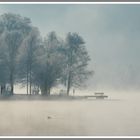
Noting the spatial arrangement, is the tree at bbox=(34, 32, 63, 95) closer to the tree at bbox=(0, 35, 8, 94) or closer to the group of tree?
the group of tree

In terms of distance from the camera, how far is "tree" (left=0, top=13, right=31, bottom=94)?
1981 cm

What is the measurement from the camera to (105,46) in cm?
1984

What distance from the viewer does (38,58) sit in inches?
782

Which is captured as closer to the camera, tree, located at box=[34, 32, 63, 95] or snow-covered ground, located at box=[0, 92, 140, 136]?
snow-covered ground, located at box=[0, 92, 140, 136]

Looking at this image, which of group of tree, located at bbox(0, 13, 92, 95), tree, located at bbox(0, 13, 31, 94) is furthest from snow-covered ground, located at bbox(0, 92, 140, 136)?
tree, located at bbox(0, 13, 31, 94)

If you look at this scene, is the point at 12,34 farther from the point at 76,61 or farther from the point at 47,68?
the point at 76,61

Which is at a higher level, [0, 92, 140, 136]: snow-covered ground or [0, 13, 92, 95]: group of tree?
[0, 13, 92, 95]: group of tree

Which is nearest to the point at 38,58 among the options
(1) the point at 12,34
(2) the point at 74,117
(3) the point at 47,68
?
(3) the point at 47,68

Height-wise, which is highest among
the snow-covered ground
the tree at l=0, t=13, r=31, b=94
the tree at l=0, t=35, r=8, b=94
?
the tree at l=0, t=13, r=31, b=94

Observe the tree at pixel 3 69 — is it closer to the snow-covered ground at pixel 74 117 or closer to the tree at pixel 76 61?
the snow-covered ground at pixel 74 117

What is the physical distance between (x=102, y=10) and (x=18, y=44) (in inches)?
35.5

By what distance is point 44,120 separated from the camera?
1978 cm
